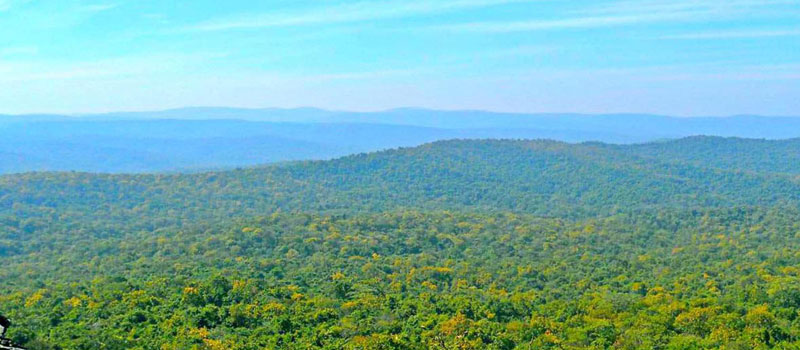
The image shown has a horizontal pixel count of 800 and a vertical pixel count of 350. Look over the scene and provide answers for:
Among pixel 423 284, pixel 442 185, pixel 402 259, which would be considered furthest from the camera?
pixel 442 185

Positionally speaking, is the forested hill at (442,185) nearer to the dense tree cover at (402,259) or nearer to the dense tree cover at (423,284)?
the dense tree cover at (402,259)

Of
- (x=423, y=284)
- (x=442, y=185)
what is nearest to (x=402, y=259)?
(x=423, y=284)

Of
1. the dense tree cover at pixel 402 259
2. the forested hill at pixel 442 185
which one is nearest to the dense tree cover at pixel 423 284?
the dense tree cover at pixel 402 259

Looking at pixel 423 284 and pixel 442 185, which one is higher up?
pixel 423 284

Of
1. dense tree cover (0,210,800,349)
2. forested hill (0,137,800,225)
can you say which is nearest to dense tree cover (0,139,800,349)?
Answer: dense tree cover (0,210,800,349)

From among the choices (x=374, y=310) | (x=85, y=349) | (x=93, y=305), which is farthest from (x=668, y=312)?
(x=93, y=305)

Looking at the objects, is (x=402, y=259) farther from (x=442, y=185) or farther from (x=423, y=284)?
(x=442, y=185)
